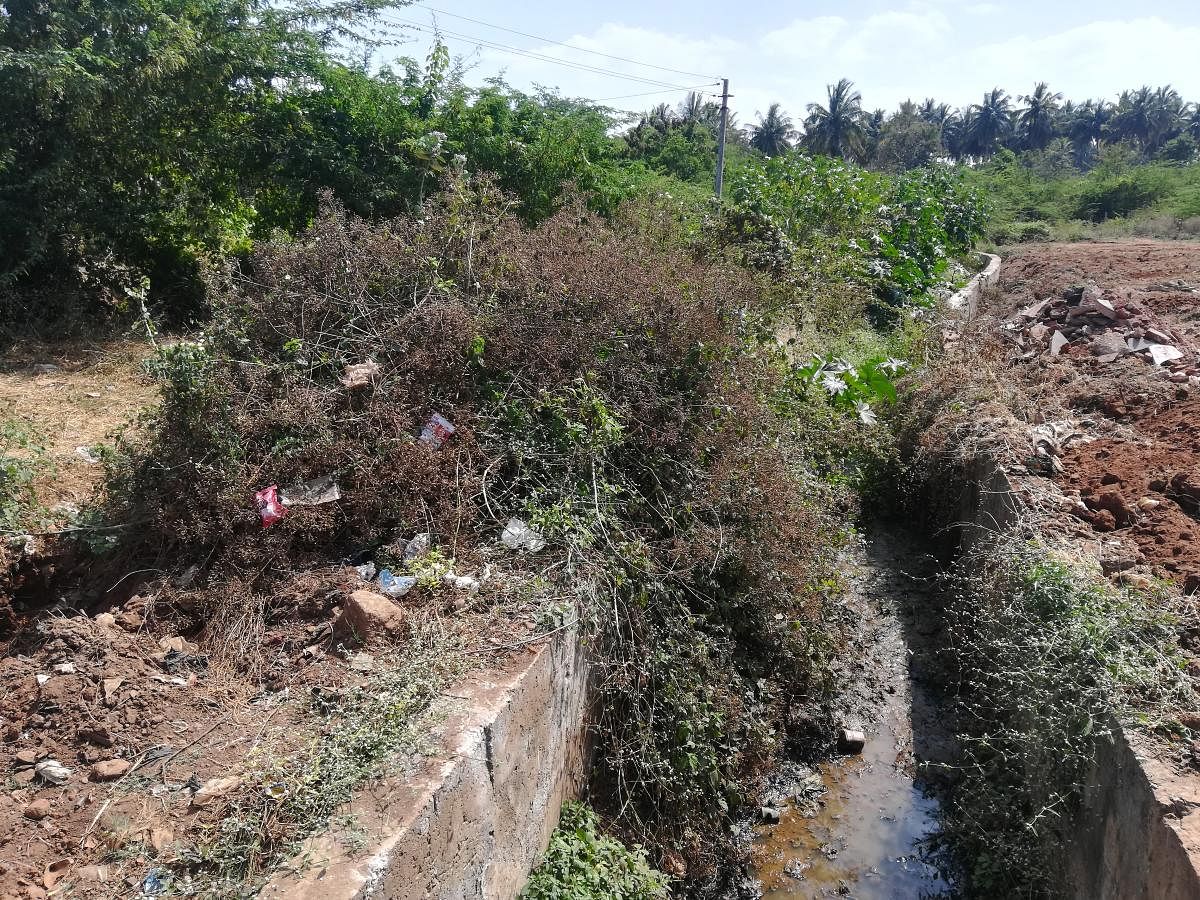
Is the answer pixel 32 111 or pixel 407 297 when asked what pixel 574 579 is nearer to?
pixel 407 297

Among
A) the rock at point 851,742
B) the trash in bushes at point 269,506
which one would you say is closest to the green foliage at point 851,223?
the rock at point 851,742

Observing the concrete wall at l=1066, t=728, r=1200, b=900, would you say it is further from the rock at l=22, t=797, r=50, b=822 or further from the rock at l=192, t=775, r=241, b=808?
the rock at l=22, t=797, r=50, b=822

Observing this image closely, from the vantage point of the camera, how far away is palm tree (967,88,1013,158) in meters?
48.9

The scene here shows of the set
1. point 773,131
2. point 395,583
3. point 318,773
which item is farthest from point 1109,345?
point 773,131

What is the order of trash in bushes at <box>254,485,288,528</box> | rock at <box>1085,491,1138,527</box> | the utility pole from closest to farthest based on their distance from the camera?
trash in bushes at <box>254,485,288,528</box> < rock at <box>1085,491,1138,527</box> < the utility pole

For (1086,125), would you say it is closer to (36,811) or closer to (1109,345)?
(1109,345)

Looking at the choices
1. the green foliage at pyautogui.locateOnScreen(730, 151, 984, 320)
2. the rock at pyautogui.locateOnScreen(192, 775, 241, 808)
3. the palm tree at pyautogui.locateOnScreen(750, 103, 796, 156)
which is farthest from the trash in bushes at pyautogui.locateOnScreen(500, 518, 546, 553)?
the palm tree at pyautogui.locateOnScreen(750, 103, 796, 156)

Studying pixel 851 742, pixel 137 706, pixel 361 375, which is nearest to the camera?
pixel 137 706

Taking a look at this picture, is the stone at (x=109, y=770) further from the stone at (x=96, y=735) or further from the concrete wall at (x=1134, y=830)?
the concrete wall at (x=1134, y=830)

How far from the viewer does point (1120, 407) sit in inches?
245

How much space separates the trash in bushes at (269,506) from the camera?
3.41 m

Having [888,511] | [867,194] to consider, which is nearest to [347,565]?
[888,511]

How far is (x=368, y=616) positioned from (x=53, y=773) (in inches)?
41.4

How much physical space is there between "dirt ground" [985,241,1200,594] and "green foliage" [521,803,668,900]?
9.07ft
